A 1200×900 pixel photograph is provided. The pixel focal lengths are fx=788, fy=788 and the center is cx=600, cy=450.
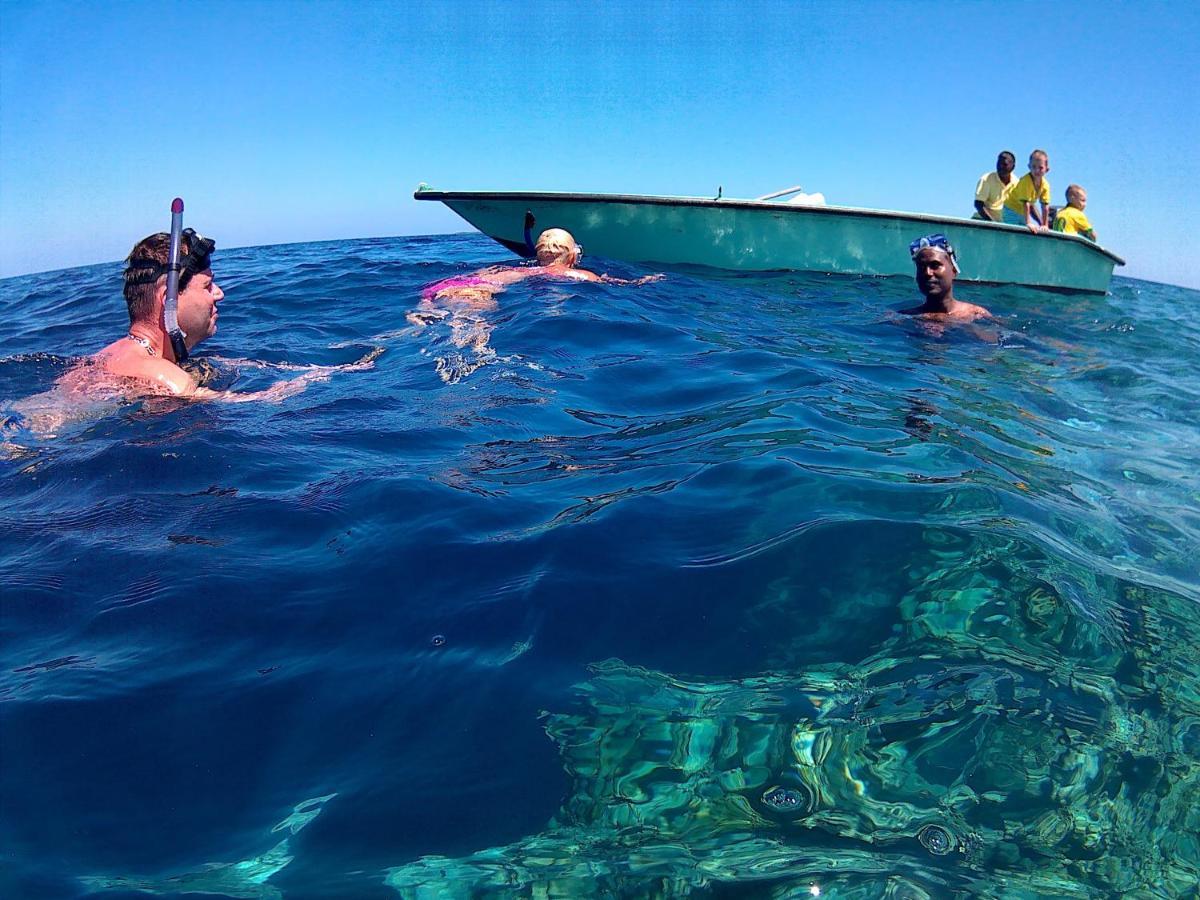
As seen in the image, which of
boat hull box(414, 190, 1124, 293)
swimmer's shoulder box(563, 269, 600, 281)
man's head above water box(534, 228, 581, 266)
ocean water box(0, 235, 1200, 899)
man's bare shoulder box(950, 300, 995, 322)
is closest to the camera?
ocean water box(0, 235, 1200, 899)

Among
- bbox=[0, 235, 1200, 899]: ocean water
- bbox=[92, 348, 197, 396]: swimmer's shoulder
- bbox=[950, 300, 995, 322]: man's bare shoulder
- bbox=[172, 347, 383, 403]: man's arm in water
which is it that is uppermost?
bbox=[950, 300, 995, 322]: man's bare shoulder

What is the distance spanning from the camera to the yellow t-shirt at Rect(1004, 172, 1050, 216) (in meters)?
10.9

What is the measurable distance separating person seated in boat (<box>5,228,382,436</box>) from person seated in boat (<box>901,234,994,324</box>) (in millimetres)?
5859

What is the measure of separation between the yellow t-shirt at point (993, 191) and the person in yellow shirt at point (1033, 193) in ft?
0.49

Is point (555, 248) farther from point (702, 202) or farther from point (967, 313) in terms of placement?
point (967, 313)

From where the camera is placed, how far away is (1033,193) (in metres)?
10.9

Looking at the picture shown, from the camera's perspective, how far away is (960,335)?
23.2 ft

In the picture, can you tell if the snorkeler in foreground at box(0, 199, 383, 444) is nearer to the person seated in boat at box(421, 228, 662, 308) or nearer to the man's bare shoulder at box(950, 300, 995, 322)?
the person seated in boat at box(421, 228, 662, 308)

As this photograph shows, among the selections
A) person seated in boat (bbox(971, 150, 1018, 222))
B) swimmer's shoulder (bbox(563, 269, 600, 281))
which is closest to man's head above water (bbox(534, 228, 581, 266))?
swimmer's shoulder (bbox(563, 269, 600, 281))

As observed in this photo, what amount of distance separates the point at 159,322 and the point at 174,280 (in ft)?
1.23

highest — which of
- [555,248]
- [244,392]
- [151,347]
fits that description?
[555,248]

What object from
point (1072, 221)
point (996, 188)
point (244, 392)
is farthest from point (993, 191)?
point (244, 392)

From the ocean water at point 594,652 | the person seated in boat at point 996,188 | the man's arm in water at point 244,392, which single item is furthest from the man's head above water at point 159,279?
the person seated in boat at point 996,188

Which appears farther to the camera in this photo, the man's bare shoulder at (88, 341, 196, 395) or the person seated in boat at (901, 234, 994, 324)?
the person seated in boat at (901, 234, 994, 324)
